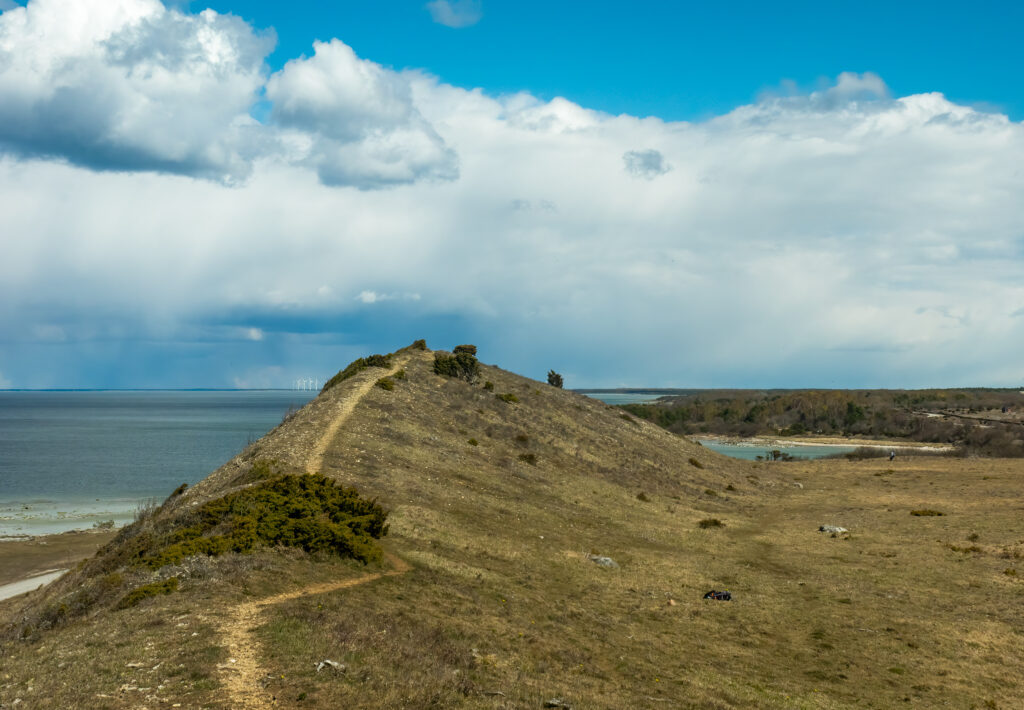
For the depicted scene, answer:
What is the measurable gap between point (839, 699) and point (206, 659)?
698 inches

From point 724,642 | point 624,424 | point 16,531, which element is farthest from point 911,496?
point 16,531

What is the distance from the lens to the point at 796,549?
43.8 metres

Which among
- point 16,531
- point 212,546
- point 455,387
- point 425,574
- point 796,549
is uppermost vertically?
point 455,387

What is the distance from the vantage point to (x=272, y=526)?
26.7 meters

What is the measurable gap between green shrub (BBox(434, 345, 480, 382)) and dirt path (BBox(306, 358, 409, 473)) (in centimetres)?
435

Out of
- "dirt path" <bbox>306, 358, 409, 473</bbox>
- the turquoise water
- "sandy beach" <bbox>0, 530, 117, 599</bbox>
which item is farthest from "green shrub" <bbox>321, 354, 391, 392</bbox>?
the turquoise water

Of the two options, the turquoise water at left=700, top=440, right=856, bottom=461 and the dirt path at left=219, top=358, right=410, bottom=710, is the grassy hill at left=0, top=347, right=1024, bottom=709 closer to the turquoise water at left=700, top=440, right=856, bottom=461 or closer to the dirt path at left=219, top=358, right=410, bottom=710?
the dirt path at left=219, top=358, right=410, bottom=710

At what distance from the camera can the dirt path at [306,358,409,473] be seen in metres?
40.1

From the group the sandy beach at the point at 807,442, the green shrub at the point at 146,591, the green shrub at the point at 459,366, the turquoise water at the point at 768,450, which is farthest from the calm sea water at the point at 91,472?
the sandy beach at the point at 807,442

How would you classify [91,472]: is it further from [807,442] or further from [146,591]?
[807,442]

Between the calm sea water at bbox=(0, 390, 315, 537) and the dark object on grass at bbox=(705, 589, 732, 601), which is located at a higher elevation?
the dark object on grass at bbox=(705, 589, 732, 601)

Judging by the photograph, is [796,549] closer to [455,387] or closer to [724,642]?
[724,642]

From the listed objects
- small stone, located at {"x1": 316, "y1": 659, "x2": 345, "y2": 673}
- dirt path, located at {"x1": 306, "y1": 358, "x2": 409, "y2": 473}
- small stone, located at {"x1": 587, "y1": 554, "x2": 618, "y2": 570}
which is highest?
dirt path, located at {"x1": 306, "y1": 358, "x2": 409, "y2": 473}

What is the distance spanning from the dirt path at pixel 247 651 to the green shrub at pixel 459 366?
168 feet
